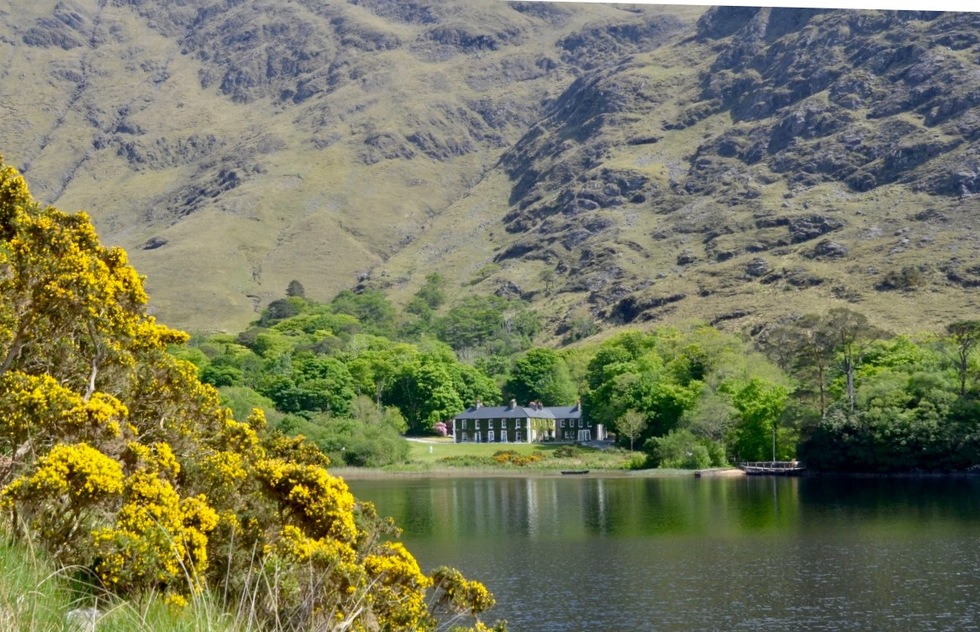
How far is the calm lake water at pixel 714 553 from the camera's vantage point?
734 inches

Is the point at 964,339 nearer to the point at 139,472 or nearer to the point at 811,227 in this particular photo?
the point at 139,472

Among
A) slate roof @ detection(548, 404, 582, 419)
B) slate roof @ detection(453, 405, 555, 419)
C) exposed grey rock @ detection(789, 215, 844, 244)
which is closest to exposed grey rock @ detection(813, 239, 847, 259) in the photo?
exposed grey rock @ detection(789, 215, 844, 244)

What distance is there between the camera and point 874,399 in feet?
157

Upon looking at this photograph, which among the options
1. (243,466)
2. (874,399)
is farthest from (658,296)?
(243,466)

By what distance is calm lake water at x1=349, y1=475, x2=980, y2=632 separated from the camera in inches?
734

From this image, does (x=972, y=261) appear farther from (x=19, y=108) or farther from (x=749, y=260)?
(x=19, y=108)

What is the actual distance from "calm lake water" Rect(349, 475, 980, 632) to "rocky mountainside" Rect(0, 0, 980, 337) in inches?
1880

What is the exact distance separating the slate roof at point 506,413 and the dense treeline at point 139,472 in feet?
199

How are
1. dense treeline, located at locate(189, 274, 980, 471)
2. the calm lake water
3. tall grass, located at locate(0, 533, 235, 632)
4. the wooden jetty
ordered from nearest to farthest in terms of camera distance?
tall grass, located at locate(0, 533, 235, 632)
the calm lake water
dense treeline, located at locate(189, 274, 980, 471)
the wooden jetty

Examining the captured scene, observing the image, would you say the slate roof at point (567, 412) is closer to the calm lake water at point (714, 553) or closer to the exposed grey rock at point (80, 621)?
the calm lake water at point (714, 553)

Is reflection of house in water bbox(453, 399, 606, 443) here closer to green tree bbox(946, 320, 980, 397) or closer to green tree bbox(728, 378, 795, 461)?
green tree bbox(728, 378, 795, 461)

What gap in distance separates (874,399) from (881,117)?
87.4m

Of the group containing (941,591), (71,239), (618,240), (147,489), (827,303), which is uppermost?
(618,240)

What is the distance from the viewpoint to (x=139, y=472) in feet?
24.5
